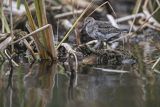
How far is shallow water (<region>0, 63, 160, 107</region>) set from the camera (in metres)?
3.51

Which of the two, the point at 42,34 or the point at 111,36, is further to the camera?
the point at 111,36

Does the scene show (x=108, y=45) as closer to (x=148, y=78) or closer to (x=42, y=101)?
(x=148, y=78)

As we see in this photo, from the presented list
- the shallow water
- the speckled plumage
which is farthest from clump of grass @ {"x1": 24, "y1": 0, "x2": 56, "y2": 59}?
the speckled plumage

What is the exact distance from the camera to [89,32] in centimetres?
588

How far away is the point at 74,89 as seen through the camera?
13.1 ft

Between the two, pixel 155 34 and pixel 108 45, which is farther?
pixel 155 34

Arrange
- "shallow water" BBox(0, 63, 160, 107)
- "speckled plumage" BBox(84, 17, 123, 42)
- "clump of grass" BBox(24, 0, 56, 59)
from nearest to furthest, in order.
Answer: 1. "shallow water" BBox(0, 63, 160, 107)
2. "clump of grass" BBox(24, 0, 56, 59)
3. "speckled plumage" BBox(84, 17, 123, 42)

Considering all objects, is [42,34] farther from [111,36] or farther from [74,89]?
[111,36]

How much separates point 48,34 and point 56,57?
0.36 metres

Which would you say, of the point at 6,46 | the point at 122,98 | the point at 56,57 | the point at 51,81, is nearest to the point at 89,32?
the point at 56,57

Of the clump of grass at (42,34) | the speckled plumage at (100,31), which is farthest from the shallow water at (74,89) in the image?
the speckled plumage at (100,31)

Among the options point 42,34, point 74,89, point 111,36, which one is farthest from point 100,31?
point 74,89

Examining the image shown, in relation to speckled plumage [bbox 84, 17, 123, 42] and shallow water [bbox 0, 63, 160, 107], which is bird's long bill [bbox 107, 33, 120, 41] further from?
shallow water [bbox 0, 63, 160, 107]

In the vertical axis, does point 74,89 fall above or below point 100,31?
below
